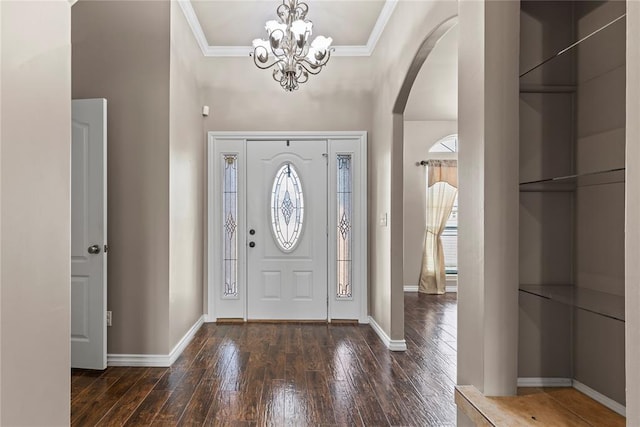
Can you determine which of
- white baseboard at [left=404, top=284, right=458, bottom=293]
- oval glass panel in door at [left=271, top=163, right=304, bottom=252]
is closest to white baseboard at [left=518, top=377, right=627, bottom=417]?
oval glass panel in door at [left=271, top=163, right=304, bottom=252]

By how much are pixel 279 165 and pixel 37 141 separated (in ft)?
10.5

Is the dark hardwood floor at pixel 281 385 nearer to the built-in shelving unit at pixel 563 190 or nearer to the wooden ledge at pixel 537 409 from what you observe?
the wooden ledge at pixel 537 409

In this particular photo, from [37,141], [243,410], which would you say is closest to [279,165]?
[243,410]

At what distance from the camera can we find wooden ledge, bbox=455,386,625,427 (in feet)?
4.45

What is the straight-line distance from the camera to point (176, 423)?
2244 mm

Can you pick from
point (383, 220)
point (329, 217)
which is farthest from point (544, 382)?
point (329, 217)

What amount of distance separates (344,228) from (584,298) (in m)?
3.15

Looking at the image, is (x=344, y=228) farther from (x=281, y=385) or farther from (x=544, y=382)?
(x=544, y=382)

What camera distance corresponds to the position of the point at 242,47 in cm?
436

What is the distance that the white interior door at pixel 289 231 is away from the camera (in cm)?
447

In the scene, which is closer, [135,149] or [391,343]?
[135,149]

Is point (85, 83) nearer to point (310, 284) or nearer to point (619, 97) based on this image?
point (310, 284)

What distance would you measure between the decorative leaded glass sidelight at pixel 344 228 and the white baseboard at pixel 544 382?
283cm

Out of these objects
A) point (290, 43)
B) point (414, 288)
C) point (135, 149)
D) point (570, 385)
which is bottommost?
point (414, 288)
